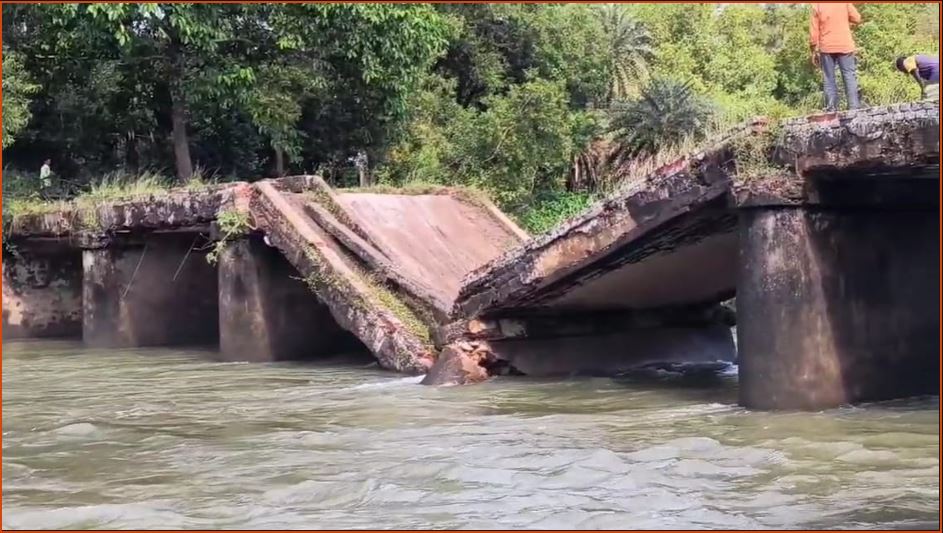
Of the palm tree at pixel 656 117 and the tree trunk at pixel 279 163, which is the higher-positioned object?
the palm tree at pixel 656 117

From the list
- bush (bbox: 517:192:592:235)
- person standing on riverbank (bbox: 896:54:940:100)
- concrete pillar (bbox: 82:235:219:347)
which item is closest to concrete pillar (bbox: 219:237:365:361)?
concrete pillar (bbox: 82:235:219:347)

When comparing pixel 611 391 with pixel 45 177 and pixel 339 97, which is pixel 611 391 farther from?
pixel 45 177

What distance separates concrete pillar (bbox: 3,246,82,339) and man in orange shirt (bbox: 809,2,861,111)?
13.8m

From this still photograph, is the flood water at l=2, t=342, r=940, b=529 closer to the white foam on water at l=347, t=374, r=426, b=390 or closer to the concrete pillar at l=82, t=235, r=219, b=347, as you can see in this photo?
the white foam on water at l=347, t=374, r=426, b=390

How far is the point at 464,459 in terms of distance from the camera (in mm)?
7328

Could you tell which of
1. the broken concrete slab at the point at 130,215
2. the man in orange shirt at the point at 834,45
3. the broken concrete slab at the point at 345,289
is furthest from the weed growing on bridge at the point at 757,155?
the broken concrete slab at the point at 130,215

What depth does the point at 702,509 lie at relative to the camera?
5777 mm

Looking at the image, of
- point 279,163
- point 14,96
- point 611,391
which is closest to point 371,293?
point 611,391

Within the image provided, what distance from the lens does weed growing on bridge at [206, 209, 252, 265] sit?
14.3m

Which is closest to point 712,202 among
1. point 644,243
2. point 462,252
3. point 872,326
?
point 644,243

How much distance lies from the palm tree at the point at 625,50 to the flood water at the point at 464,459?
67.1 ft

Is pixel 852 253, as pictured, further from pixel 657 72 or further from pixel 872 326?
pixel 657 72

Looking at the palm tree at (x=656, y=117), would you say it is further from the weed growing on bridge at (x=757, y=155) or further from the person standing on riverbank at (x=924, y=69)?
the weed growing on bridge at (x=757, y=155)

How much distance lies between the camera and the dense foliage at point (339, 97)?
18891 mm
